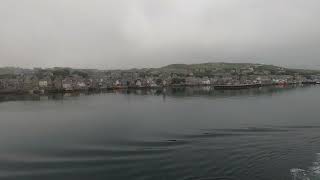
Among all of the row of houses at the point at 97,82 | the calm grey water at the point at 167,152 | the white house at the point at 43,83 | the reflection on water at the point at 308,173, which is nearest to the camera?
the reflection on water at the point at 308,173

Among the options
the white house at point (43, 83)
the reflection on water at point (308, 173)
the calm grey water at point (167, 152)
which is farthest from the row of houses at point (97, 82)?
the reflection on water at point (308, 173)

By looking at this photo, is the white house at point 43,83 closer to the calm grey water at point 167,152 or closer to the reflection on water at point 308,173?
the calm grey water at point 167,152

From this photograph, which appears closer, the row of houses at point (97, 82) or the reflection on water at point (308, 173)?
the reflection on water at point (308, 173)

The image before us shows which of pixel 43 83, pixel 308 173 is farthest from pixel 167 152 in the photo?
pixel 43 83

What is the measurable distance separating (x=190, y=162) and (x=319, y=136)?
449 inches

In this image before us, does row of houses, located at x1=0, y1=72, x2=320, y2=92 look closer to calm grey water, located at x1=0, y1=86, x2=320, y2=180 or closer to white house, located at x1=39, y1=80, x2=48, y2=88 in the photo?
white house, located at x1=39, y1=80, x2=48, y2=88

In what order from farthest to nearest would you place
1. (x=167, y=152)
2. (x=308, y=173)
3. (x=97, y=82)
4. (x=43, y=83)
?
(x=97, y=82) < (x=43, y=83) < (x=167, y=152) < (x=308, y=173)

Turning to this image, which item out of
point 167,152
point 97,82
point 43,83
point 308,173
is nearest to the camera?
point 308,173

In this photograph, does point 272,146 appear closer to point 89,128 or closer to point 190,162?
point 190,162

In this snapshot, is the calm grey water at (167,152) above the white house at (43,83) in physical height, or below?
below

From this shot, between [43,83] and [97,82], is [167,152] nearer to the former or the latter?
[43,83]

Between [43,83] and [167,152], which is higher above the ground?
[43,83]

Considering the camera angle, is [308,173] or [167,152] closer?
[308,173]

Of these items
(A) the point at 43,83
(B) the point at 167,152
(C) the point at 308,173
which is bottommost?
(C) the point at 308,173
